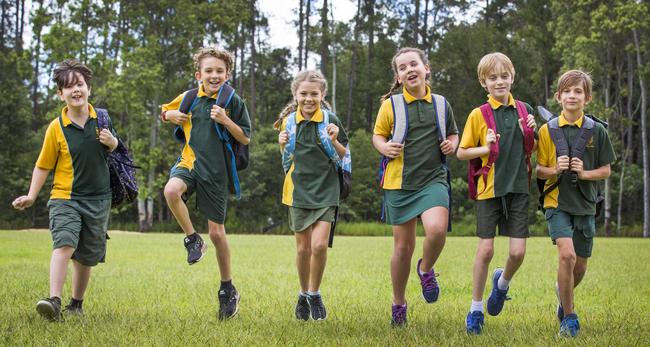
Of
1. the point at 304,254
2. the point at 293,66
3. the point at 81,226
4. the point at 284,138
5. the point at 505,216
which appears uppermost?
the point at 293,66

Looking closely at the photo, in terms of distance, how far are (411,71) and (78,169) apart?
296 centimetres

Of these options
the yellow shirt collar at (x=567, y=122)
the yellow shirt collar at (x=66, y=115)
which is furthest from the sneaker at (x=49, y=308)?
A: the yellow shirt collar at (x=567, y=122)

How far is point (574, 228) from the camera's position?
5645 millimetres

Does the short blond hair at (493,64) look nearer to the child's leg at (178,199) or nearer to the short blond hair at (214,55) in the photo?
the short blond hair at (214,55)

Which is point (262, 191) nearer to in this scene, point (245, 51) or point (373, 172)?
point (373, 172)

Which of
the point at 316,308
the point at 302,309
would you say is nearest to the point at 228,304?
the point at 302,309

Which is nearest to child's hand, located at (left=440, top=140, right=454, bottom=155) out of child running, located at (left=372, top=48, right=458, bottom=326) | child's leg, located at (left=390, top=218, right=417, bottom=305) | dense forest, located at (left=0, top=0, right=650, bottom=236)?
child running, located at (left=372, top=48, right=458, bottom=326)

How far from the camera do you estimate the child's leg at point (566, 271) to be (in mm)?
5461

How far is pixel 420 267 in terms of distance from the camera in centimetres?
620

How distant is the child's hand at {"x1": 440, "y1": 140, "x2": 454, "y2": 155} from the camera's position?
19.0 feet

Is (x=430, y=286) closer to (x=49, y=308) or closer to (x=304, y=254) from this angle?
Result: (x=304, y=254)

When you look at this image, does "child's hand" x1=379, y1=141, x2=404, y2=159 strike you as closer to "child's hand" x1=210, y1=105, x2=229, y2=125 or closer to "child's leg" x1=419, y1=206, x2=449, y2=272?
"child's leg" x1=419, y1=206, x2=449, y2=272

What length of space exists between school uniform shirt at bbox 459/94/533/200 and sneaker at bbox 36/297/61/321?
3454mm

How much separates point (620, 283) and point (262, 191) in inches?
1186
